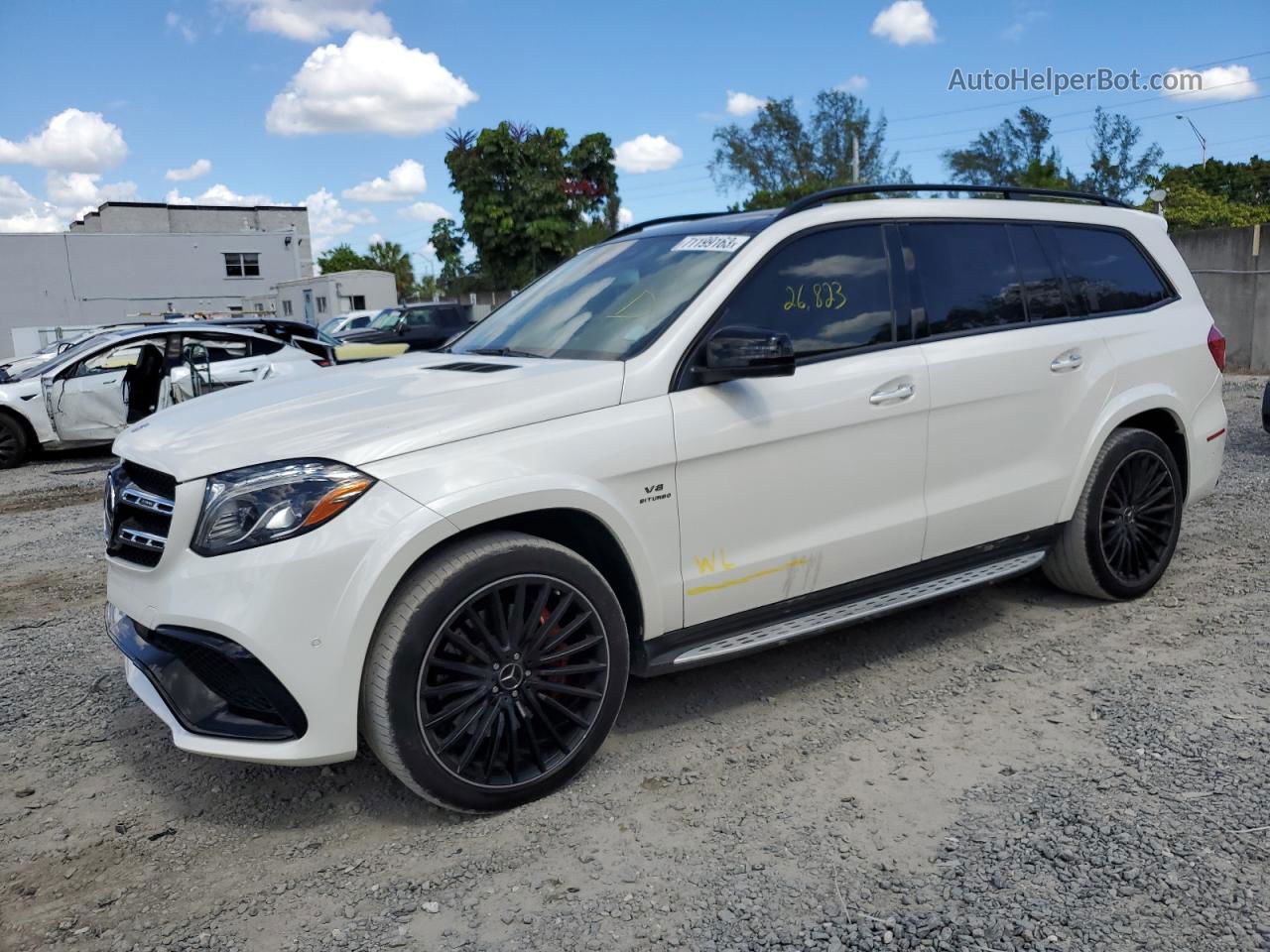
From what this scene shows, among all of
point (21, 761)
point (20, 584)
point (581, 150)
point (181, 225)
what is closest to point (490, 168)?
point (581, 150)

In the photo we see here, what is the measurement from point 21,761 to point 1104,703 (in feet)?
13.1

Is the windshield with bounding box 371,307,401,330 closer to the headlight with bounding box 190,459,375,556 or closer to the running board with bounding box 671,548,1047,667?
the running board with bounding box 671,548,1047,667

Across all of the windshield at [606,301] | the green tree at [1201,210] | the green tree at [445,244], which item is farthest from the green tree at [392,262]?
the windshield at [606,301]

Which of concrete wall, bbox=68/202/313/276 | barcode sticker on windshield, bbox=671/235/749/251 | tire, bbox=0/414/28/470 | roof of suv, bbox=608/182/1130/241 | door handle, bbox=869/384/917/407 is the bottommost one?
tire, bbox=0/414/28/470

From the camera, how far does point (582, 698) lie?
3260mm

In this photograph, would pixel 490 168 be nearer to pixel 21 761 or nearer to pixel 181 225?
pixel 21 761

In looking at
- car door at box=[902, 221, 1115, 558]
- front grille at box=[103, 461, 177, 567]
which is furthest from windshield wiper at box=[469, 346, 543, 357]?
car door at box=[902, 221, 1115, 558]

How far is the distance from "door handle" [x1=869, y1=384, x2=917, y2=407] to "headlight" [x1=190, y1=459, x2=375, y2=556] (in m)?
1.92

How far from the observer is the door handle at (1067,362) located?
441cm

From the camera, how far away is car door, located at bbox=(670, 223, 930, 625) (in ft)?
11.3

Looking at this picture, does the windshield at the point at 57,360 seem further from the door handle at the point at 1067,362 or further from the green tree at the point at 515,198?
the green tree at the point at 515,198

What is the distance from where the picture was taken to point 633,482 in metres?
3.28

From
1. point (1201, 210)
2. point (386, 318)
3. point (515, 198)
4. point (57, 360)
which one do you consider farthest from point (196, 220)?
point (57, 360)

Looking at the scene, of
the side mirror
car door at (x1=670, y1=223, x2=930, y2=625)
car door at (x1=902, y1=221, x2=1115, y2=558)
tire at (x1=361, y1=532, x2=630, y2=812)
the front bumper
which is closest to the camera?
the front bumper
